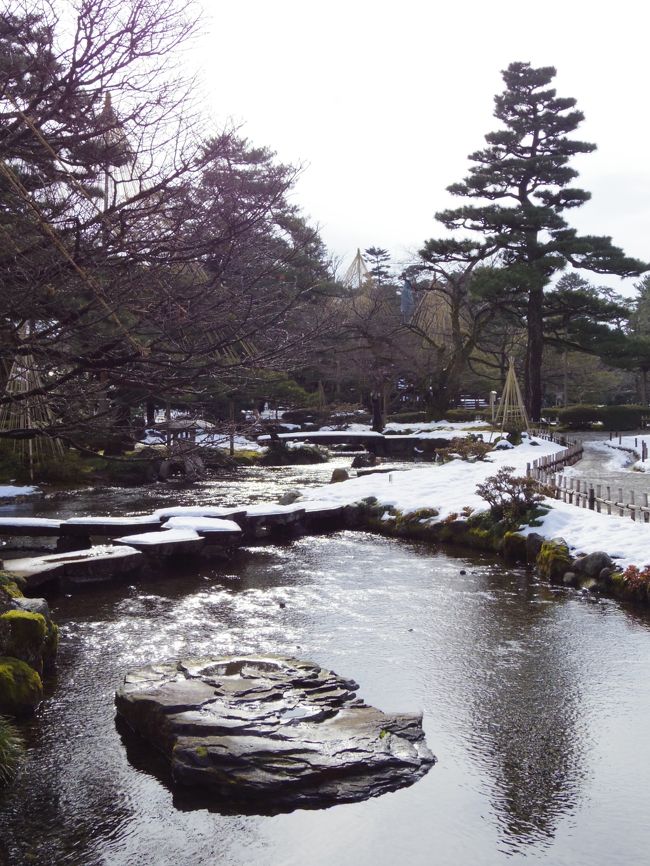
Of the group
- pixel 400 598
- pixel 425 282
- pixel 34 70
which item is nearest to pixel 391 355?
pixel 425 282

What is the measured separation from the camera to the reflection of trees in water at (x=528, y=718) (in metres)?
5.00

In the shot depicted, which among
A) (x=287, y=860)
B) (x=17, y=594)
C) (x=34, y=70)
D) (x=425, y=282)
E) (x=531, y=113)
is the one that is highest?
(x=531, y=113)

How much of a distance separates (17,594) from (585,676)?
606 centimetres

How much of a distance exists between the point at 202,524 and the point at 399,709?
678 centimetres

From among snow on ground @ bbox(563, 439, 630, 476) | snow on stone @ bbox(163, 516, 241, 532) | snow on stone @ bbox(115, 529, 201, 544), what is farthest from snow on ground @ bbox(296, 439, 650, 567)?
snow on stone @ bbox(115, 529, 201, 544)

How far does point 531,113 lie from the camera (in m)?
31.4

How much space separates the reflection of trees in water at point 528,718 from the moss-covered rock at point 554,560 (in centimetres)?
162

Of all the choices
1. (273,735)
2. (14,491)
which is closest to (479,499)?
(273,735)

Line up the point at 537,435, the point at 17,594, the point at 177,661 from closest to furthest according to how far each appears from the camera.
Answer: the point at 177,661 → the point at 17,594 → the point at 537,435

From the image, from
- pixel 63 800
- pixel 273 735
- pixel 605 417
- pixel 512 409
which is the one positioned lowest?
pixel 63 800

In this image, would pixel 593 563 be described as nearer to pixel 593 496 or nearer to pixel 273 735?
pixel 593 496

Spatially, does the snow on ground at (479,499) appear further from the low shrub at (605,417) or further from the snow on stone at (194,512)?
the low shrub at (605,417)

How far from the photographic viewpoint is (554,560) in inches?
434

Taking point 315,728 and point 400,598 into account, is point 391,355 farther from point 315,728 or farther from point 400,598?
point 315,728
